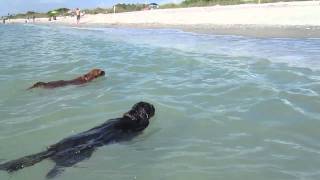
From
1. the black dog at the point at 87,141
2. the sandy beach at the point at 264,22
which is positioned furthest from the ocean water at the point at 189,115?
the sandy beach at the point at 264,22

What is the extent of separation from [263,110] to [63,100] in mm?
3762

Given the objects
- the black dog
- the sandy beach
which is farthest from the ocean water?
the sandy beach

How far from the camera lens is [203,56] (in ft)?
48.7

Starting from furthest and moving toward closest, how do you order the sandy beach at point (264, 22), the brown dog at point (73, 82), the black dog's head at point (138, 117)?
the sandy beach at point (264, 22) < the brown dog at point (73, 82) < the black dog's head at point (138, 117)

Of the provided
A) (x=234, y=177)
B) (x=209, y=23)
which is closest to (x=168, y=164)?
(x=234, y=177)

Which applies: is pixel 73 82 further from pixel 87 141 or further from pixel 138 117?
pixel 87 141

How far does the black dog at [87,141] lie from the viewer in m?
5.42

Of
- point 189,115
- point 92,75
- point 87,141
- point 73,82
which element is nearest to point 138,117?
point 189,115

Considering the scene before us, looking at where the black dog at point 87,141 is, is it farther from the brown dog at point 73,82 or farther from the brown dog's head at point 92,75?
the brown dog's head at point 92,75

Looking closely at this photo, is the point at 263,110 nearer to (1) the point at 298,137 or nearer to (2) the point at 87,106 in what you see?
(1) the point at 298,137

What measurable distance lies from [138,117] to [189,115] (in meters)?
1.05

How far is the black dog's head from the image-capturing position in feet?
22.3

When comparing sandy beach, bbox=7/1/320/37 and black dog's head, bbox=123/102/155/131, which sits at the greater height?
sandy beach, bbox=7/1/320/37

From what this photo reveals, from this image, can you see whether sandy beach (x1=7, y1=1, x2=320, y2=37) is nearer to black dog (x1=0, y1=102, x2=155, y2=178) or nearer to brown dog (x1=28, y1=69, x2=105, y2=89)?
brown dog (x1=28, y1=69, x2=105, y2=89)
